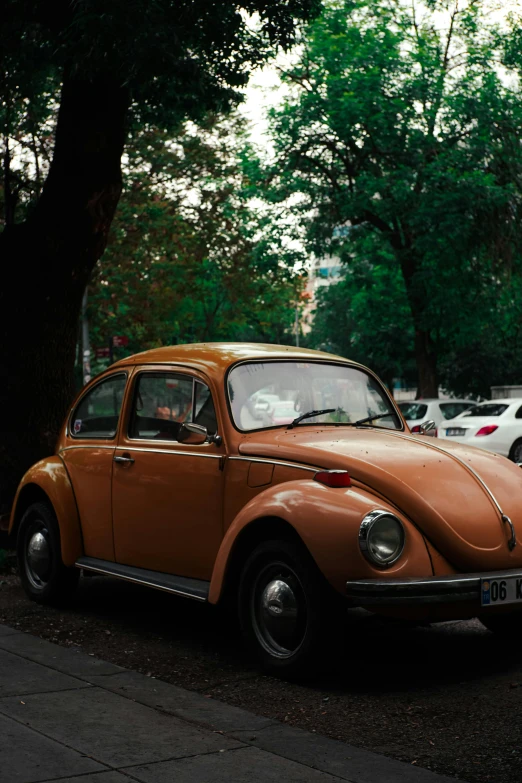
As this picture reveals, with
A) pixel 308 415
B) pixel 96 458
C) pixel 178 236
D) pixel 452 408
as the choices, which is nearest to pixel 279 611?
pixel 308 415

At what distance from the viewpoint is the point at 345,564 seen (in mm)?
5223

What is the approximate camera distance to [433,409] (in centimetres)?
2386

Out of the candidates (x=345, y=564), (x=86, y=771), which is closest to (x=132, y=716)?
(x=86, y=771)

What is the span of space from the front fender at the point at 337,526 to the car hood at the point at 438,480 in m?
0.11

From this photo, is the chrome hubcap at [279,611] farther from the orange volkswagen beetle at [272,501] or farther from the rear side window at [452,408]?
the rear side window at [452,408]

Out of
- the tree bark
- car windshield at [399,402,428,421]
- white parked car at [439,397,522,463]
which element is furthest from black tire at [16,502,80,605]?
the tree bark

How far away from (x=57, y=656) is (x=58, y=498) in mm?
1742

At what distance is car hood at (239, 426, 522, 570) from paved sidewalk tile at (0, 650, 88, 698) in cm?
159

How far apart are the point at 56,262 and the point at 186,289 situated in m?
23.7

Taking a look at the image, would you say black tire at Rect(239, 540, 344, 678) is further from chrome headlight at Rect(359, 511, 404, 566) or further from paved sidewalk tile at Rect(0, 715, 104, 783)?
paved sidewalk tile at Rect(0, 715, 104, 783)

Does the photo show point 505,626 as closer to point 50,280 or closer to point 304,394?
point 304,394

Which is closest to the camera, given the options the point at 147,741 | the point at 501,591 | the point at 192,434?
the point at 147,741

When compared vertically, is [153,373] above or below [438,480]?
above

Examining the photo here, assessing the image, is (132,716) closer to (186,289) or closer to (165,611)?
(165,611)
